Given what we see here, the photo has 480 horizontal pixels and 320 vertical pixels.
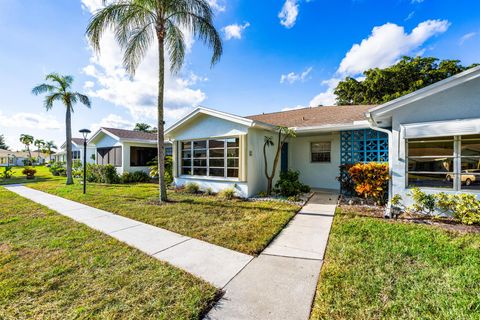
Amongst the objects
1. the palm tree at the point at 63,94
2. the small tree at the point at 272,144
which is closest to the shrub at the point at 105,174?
the palm tree at the point at 63,94

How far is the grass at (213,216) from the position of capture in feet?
15.0

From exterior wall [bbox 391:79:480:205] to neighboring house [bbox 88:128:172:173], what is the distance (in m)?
14.2

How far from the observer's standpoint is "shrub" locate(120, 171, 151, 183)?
46.9 feet

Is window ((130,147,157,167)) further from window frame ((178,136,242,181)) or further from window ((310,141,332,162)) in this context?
window ((310,141,332,162))

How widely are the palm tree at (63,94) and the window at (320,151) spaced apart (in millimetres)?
15871

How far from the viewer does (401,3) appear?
9305 millimetres

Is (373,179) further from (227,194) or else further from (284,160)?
(227,194)

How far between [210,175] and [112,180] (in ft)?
28.8

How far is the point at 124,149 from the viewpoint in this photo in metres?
14.7

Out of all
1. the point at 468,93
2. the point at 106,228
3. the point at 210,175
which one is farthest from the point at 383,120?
the point at 106,228

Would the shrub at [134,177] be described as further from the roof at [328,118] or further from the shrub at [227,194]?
the roof at [328,118]

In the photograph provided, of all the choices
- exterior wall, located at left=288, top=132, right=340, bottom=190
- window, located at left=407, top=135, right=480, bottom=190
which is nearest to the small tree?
exterior wall, located at left=288, top=132, right=340, bottom=190

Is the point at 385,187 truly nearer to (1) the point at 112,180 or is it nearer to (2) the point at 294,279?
(2) the point at 294,279

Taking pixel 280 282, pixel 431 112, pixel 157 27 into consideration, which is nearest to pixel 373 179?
pixel 431 112
